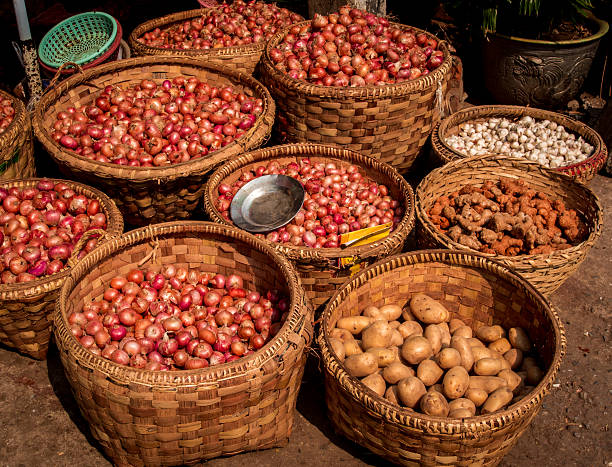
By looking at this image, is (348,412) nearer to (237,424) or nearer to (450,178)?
(237,424)

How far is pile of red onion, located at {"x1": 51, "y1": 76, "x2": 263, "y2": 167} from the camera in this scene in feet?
11.7

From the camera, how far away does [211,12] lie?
501cm

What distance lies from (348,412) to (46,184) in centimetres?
230

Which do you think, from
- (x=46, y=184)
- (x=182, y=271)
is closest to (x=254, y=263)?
(x=182, y=271)

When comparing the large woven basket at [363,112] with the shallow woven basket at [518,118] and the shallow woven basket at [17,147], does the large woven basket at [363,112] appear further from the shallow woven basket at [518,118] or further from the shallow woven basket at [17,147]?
the shallow woven basket at [17,147]

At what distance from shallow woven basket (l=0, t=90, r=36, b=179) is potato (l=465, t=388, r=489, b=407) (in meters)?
3.10

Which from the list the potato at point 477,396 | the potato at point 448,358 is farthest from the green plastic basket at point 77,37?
the potato at point 477,396

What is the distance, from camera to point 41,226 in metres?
3.17

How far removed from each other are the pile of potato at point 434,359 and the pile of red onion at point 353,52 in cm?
178

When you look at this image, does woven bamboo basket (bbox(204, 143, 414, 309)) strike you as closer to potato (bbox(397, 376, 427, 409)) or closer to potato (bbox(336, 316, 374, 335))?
potato (bbox(336, 316, 374, 335))

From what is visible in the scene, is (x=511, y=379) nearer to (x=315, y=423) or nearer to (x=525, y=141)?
(x=315, y=423)

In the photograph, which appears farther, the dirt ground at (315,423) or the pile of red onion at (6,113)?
the pile of red onion at (6,113)

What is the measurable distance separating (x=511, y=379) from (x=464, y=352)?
0.24 m

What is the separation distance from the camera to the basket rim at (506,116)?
3.99 m
